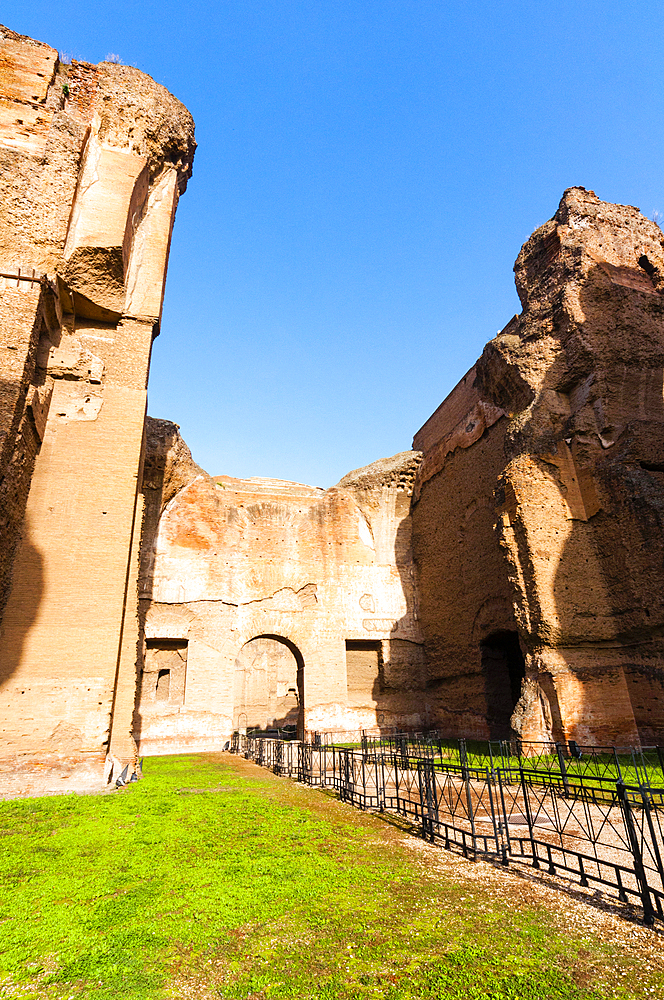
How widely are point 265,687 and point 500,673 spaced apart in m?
12.6

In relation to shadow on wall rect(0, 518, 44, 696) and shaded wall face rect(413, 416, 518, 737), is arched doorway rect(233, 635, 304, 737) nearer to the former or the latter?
shaded wall face rect(413, 416, 518, 737)

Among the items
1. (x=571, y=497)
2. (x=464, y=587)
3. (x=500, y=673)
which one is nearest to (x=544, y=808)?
(x=571, y=497)

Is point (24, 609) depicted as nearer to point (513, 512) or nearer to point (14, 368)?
point (14, 368)

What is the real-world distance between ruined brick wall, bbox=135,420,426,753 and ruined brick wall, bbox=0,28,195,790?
16.3 feet

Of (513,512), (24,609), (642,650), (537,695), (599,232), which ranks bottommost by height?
(537,695)

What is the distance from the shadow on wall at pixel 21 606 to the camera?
6.48m

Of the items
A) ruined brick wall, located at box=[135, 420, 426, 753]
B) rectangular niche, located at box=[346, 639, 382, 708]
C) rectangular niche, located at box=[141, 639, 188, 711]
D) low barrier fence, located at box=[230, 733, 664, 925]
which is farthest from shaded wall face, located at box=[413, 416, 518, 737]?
rectangular niche, located at box=[141, 639, 188, 711]

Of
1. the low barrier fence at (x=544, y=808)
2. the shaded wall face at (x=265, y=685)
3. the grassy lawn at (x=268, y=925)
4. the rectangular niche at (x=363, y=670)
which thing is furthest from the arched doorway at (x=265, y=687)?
the grassy lawn at (x=268, y=925)

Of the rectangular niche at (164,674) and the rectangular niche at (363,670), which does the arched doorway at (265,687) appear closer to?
the rectangular niche at (363,670)

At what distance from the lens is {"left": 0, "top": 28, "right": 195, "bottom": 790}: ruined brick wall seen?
258 inches

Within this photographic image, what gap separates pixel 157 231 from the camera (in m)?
10.7

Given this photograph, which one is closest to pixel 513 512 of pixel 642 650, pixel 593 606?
pixel 593 606

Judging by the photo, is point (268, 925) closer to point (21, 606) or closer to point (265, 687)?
point (21, 606)

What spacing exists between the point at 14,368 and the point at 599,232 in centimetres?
1270
